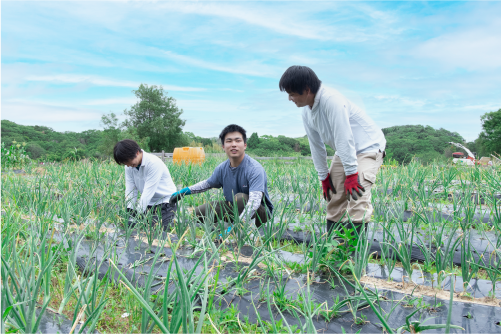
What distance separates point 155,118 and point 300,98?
37.1m

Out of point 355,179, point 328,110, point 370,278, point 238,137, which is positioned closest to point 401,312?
point 370,278

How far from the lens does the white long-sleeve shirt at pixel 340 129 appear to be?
2064mm

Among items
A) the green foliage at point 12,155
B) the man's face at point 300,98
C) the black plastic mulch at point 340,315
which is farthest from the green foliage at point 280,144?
the black plastic mulch at point 340,315

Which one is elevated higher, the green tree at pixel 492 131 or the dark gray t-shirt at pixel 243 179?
the green tree at pixel 492 131

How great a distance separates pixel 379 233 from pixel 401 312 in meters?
1.42

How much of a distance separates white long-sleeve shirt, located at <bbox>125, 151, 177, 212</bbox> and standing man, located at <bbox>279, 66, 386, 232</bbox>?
1512mm

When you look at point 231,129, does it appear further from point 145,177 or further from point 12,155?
point 12,155

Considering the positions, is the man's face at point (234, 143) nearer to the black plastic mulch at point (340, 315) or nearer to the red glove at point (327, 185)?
the red glove at point (327, 185)

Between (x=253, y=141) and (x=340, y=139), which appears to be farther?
(x=253, y=141)

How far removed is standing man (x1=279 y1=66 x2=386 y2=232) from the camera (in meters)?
2.06

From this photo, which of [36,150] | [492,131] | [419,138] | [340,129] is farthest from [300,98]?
[492,131]

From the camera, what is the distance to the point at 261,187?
2604mm

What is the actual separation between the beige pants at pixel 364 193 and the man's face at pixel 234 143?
77cm

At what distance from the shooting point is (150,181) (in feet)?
9.90
